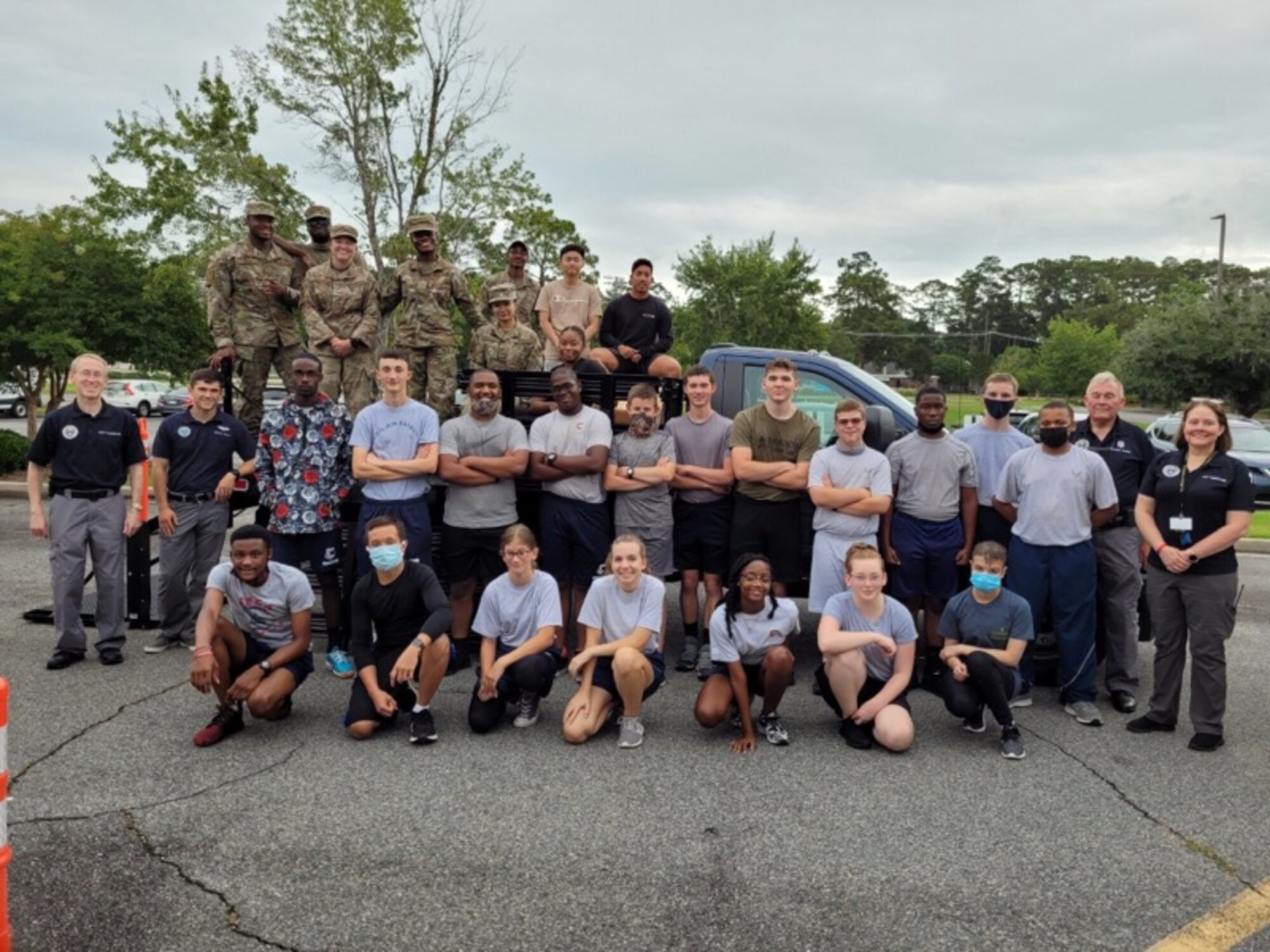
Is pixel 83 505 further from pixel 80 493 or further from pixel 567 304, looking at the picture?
pixel 567 304

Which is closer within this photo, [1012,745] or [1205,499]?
[1012,745]

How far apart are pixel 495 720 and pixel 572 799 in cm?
98

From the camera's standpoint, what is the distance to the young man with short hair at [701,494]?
5.98 meters

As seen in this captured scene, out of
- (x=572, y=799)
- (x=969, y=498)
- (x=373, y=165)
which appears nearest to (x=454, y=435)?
(x=572, y=799)

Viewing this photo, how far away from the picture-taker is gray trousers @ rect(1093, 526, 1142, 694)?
18.0 ft

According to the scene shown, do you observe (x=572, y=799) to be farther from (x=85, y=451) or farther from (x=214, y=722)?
(x=85, y=451)

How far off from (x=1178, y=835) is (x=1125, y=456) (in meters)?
2.44

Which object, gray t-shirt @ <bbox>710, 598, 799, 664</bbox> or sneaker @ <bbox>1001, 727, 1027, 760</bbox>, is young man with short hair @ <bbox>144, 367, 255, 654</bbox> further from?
sneaker @ <bbox>1001, 727, 1027, 760</bbox>

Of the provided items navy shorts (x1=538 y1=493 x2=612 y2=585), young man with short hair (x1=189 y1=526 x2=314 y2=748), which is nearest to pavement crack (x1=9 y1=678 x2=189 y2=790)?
young man with short hair (x1=189 y1=526 x2=314 y2=748)

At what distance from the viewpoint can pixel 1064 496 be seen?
5.35 metres

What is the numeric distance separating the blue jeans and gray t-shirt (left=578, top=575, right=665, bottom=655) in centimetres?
215

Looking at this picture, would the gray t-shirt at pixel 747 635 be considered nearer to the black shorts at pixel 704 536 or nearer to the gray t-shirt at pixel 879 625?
the gray t-shirt at pixel 879 625

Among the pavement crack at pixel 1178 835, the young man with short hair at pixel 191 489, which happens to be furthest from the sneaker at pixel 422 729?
the pavement crack at pixel 1178 835

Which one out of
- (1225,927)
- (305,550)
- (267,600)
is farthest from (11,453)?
(1225,927)
